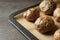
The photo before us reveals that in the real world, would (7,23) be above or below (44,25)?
below

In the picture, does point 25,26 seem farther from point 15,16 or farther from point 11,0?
point 11,0

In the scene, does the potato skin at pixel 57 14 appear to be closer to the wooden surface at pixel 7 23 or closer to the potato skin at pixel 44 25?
the potato skin at pixel 44 25

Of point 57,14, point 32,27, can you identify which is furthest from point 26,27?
point 57,14

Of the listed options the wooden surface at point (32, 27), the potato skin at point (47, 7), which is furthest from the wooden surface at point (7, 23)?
the potato skin at point (47, 7)

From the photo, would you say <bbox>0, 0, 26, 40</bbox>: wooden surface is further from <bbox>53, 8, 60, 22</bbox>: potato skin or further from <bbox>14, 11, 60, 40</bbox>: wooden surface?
<bbox>53, 8, 60, 22</bbox>: potato skin

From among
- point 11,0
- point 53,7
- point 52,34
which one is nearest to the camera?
point 52,34

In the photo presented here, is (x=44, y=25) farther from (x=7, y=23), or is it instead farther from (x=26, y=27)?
(x=7, y=23)

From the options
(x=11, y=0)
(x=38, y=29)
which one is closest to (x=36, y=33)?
(x=38, y=29)

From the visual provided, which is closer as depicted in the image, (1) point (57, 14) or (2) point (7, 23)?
(1) point (57, 14)
